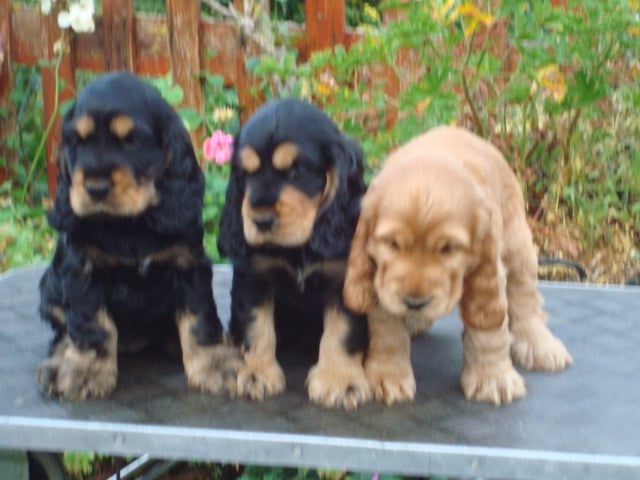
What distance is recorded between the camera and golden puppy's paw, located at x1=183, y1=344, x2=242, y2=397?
2270 millimetres

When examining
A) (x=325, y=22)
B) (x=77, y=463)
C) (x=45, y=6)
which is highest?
(x=45, y=6)

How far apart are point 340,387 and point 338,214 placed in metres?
0.52

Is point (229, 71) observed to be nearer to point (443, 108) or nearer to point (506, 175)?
point (443, 108)

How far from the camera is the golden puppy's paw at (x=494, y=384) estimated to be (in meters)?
2.23

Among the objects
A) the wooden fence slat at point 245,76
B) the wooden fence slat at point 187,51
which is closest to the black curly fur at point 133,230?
the wooden fence slat at point 187,51

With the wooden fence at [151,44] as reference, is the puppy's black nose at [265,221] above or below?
below

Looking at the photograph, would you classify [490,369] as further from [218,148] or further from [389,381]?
[218,148]

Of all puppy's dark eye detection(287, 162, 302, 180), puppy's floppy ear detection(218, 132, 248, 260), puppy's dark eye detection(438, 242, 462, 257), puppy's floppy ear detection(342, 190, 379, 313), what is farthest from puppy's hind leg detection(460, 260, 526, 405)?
puppy's floppy ear detection(218, 132, 248, 260)

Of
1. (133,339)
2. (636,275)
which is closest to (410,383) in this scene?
(133,339)

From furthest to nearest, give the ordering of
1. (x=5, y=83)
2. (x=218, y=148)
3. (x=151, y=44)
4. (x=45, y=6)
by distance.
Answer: (x=5, y=83) < (x=151, y=44) < (x=45, y=6) < (x=218, y=148)

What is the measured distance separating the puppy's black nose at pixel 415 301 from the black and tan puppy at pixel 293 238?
29 cm

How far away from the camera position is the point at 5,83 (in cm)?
545

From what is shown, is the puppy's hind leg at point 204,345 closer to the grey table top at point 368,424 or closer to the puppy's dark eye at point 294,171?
the grey table top at point 368,424

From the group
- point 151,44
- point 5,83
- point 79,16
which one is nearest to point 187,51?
point 151,44
